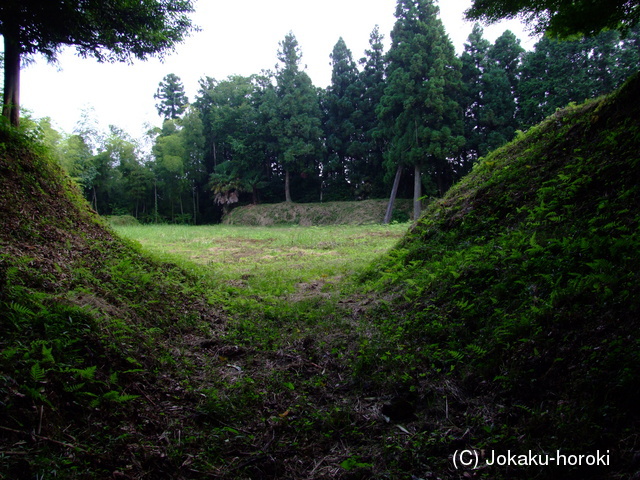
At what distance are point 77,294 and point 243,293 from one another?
3.01 meters

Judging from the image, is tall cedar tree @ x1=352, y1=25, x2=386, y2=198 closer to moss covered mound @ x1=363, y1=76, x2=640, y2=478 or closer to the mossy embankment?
moss covered mound @ x1=363, y1=76, x2=640, y2=478

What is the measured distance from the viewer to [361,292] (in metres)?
5.97

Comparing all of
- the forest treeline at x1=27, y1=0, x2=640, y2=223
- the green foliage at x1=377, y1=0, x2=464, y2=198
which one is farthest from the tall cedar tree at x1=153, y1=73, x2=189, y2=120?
the green foliage at x1=377, y1=0, x2=464, y2=198

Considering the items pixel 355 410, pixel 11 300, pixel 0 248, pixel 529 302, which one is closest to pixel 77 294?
pixel 11 300

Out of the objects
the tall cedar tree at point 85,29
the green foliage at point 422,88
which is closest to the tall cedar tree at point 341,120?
the green foliage at point 422,88

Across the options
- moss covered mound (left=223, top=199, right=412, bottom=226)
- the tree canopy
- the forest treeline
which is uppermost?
the forest treeline

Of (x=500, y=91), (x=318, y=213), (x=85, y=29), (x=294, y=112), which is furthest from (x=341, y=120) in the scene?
(x=85, y=29)

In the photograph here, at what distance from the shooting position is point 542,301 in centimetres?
298

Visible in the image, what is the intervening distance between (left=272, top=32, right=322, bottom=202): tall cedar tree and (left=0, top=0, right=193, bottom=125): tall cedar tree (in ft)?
72.8

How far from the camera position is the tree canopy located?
4.33 meters

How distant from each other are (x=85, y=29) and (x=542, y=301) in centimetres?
848

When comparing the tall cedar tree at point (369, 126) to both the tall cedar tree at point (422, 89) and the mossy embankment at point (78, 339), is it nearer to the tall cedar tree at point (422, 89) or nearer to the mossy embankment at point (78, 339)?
the tall cedar tree at point (422, 89)

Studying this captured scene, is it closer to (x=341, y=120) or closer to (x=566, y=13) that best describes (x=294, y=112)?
(x=341, y=120)

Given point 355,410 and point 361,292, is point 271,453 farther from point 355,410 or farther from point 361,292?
point 361,292
